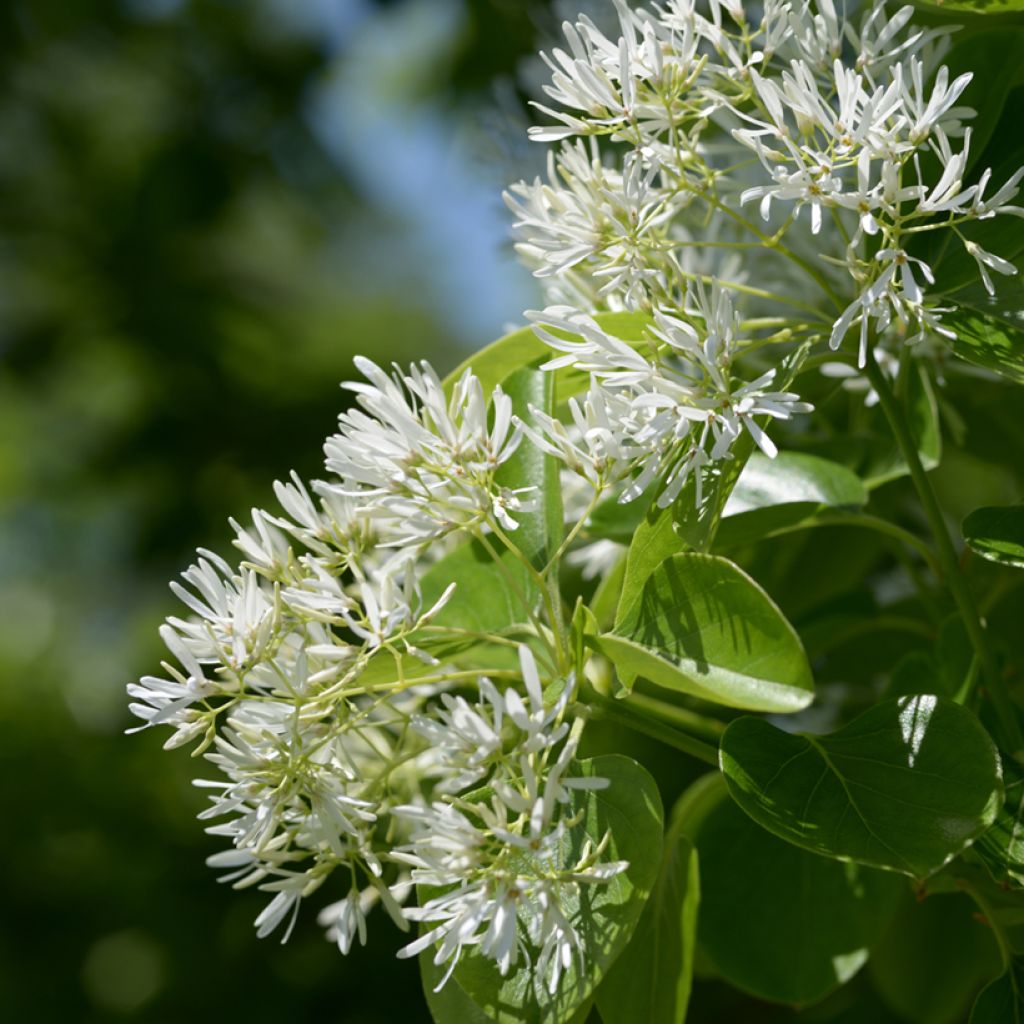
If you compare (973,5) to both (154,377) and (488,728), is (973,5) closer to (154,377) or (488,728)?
(488,728)

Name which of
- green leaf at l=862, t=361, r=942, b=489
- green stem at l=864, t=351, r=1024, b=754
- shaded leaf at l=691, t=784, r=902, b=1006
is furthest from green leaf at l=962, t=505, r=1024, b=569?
shaded leaf at l=691, t=784, r=902, b=1006

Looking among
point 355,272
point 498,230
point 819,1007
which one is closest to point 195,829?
point 819,1007

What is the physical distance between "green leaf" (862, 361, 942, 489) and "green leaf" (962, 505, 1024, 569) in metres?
0.12

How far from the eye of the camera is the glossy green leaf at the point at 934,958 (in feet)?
2.72

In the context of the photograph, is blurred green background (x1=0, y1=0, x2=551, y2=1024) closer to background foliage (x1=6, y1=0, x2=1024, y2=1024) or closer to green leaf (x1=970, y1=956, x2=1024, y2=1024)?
background foliage (x1=6, y1=0, x2=1024, y2=1024)

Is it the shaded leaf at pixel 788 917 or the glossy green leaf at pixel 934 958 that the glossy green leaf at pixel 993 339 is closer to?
the shaded leaf at pixel 788 917

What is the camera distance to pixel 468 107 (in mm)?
1489

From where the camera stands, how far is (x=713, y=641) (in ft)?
1.58

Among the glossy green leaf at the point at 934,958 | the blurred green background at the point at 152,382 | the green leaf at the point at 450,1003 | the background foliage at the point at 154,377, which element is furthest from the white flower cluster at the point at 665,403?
the blurred green background at the point at 152,382

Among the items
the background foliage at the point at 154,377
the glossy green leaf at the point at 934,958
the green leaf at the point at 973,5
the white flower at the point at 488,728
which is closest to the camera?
the white flower at the point at 488,728

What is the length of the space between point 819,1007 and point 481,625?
600mm

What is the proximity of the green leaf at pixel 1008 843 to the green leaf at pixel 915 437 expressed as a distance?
0.68ft

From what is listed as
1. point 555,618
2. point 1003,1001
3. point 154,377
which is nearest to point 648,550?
point 555,618

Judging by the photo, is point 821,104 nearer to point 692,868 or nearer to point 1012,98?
point 1012,98
